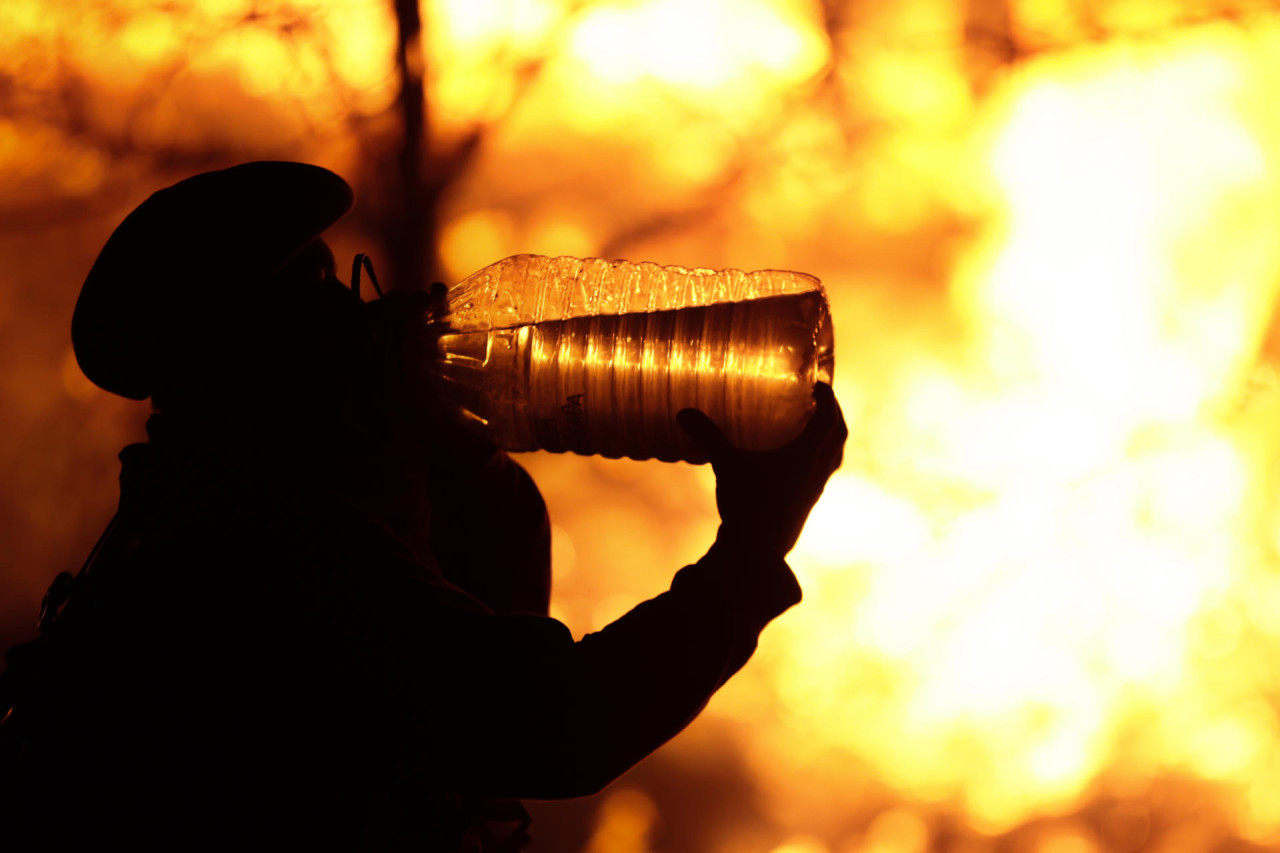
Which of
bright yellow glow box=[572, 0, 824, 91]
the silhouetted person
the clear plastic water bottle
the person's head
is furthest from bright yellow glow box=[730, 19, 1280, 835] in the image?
the person's head

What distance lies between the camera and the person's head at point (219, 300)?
0.62m

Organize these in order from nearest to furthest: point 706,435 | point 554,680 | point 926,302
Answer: point 554,680, point 706,435, point 926,302

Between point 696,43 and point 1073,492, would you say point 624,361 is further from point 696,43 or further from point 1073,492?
point 1073,492

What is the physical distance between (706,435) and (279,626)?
0.32m

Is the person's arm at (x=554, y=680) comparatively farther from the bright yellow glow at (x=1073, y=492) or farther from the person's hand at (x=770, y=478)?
the bright yellow glow at (x=1073, y=492)

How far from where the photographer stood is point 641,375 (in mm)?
829

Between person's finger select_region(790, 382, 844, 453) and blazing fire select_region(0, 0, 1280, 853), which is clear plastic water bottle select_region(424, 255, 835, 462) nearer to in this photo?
person's finger select_region(790, 382, 844, 453)

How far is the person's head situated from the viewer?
0.62 m

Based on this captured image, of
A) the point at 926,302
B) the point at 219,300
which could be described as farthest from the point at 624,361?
the point at 926,302

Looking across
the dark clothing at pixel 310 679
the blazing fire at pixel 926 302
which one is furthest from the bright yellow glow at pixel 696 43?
the dark clothing at pixel 310 679

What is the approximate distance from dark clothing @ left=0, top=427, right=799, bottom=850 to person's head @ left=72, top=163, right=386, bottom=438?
2.5 inches

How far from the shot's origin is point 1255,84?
1221 millimetres

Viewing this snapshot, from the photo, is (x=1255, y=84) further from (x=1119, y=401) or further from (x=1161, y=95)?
(x=1119, y=401)

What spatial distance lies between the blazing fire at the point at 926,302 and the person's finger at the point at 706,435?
0.65 metres
